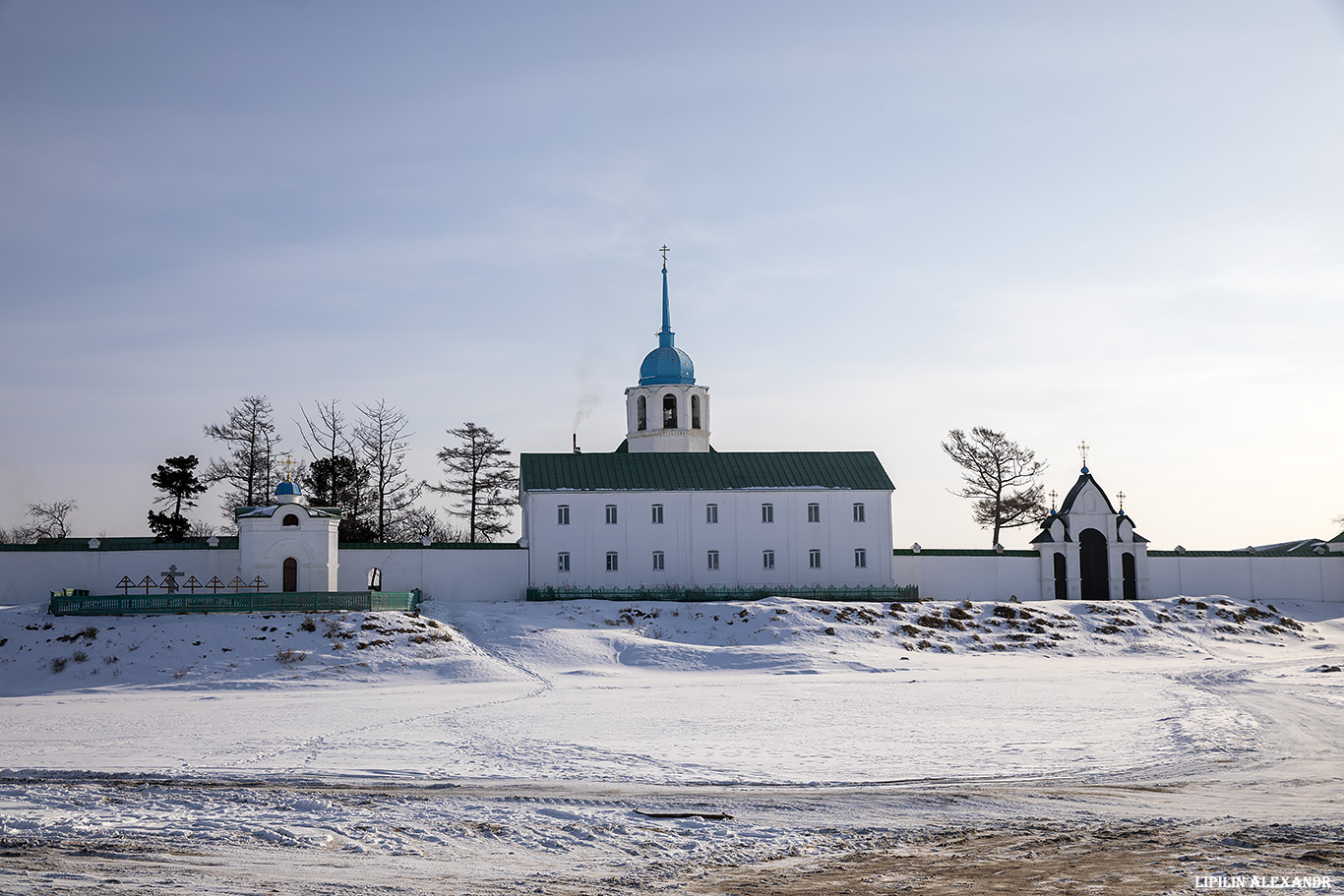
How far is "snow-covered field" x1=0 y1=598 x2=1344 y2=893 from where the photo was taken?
1027 cm

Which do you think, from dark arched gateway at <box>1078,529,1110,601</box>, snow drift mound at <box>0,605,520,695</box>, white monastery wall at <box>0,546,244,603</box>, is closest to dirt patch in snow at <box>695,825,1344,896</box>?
snow drift mound at <box>0,605,520,695</box>

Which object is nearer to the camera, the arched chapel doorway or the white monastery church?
the white monastery church

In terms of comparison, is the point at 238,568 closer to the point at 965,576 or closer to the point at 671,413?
the point at 671,413

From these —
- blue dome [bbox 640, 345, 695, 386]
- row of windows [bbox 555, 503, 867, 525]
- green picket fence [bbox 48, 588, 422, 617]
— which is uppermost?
blue dome [bbox 640, 345, 695, 386]

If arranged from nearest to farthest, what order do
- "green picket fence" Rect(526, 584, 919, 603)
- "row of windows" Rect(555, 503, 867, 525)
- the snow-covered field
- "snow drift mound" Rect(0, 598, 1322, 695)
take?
the snow-covered field
"snow drift mound" Rect(0, 598, 1322, 695)
"green picket fence" Rect(526, 584, 919, 603)
"row of windows" Rect(555, 503, 867, 525)

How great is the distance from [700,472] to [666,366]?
783 cm

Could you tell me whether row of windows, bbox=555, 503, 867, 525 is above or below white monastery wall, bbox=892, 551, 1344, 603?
above

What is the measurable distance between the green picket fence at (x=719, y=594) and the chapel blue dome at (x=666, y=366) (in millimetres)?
12335

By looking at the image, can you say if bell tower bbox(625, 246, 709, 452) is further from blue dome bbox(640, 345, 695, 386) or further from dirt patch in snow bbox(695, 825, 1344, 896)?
dirt patch in snow bbox(695, 825, 1344, 896)

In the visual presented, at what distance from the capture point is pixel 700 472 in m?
48.2

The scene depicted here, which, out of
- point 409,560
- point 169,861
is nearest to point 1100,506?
point 409,560

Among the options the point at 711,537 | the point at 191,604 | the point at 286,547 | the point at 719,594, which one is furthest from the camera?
the point at 711,537

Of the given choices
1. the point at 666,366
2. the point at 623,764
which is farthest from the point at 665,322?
the point at 623,764

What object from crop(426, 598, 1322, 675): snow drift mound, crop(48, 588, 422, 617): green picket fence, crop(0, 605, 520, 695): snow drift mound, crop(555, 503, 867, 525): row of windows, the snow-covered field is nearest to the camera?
the snow-covered field
